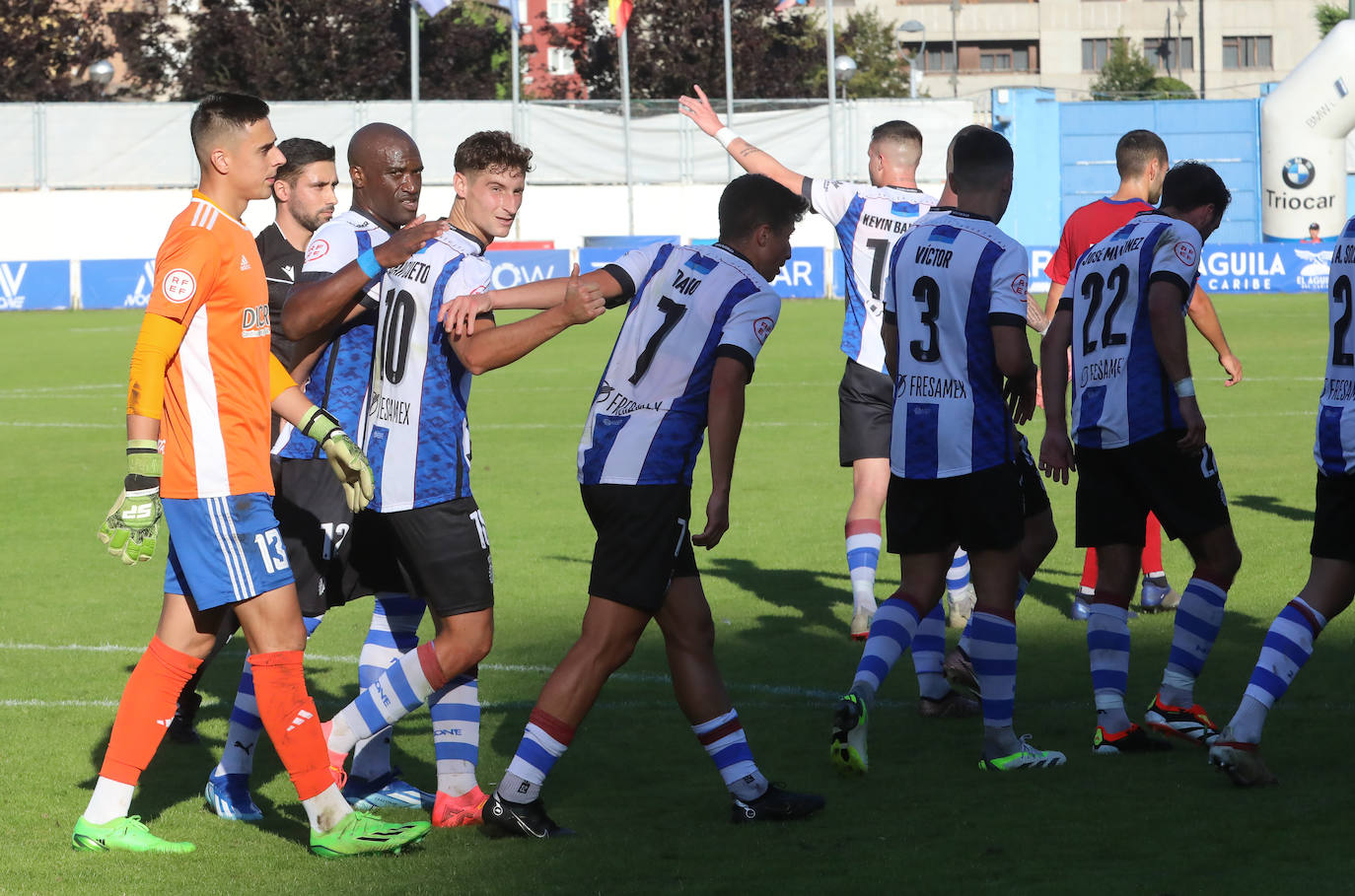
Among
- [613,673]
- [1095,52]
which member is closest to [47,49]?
[613,673]

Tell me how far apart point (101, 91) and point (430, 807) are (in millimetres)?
51014

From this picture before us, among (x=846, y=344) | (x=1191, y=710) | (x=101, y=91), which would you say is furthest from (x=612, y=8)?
(x=1191, y=710)

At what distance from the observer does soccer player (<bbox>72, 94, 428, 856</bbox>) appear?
457 cm

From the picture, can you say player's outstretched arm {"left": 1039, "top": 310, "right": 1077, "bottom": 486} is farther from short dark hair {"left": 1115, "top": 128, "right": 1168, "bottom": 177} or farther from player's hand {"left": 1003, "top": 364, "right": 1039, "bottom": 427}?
short dark hair {"left": 1115, "top": 128, "right": 1168, "bottom": 177}

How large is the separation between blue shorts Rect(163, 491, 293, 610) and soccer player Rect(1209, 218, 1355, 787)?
Answer: 3034mm

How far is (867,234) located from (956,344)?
6.95ft

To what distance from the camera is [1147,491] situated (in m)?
5.84

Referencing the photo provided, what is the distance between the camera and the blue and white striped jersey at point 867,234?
7516mm

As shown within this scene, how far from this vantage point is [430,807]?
534 cm

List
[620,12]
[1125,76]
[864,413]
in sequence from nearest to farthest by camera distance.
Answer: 1. [864,413]
2. [620,12]
3. [1125,76]

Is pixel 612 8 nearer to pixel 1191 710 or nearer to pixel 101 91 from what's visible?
pixel 101 91

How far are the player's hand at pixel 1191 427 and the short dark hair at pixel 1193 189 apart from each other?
2.52 feet

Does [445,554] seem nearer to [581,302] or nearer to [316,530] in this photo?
[316,530]

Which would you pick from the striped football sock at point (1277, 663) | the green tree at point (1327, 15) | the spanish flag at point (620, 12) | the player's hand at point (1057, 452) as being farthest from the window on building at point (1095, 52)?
the striped football sock at point (1277, 663)
